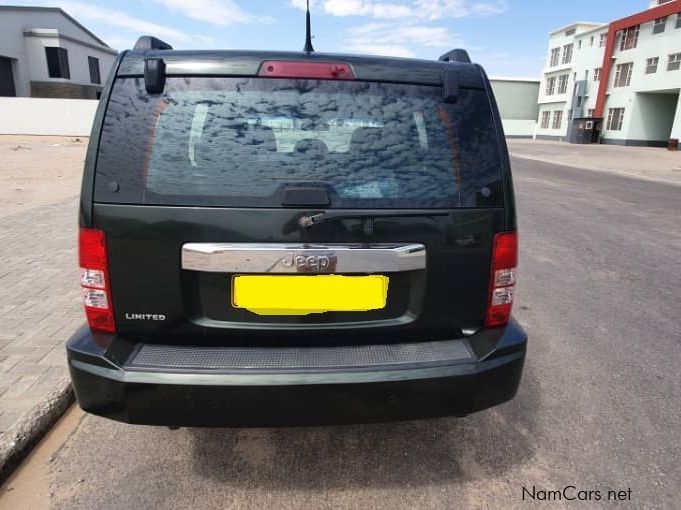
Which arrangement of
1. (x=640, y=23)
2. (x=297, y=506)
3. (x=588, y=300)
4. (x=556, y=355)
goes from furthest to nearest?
(x=640, y=23) → (x=588, y=300) → (x=556, y=355) → (x=297, y=506)

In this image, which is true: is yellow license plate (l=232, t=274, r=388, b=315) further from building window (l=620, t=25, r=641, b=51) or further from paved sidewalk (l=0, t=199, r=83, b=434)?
building window (l=620, t=25, r=641, b=51)

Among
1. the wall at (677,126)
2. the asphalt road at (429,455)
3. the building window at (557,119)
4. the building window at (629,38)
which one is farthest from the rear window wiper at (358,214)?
the building window at (557,119)

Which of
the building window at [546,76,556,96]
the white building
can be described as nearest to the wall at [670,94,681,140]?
the building window at [546,76,556,96]

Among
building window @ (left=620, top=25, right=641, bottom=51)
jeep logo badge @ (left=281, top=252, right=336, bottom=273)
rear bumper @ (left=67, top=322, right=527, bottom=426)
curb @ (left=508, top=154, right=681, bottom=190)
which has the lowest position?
curb @ (left=508, top=154, right=681, bottom=190)

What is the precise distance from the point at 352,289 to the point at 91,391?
1113 mm

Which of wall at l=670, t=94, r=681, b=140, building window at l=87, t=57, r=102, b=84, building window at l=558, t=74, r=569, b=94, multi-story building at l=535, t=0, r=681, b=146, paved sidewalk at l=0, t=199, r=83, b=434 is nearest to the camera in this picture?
paved sidewalk at l=0, t=199, r=83, b=434

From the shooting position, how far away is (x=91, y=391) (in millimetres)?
1849

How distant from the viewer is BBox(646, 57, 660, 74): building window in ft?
114

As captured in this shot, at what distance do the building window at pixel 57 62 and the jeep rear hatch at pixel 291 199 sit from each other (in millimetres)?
49711

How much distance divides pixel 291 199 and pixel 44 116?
37168 mm

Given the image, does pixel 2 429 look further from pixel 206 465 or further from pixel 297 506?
pixel 297 506

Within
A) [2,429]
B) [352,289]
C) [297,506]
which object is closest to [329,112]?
[352,289]

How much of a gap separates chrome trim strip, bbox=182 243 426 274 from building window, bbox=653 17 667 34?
1700 inches

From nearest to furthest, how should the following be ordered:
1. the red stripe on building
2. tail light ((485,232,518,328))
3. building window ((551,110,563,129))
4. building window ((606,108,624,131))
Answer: tail light ((485,232,518,328)) → the red stripe on building → building window ((606,108,624,131)) → building window ((551,110,563,129))
